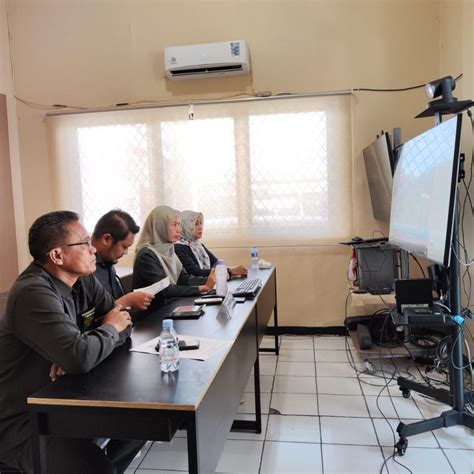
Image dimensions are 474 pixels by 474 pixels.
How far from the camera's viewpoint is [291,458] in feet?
6.16

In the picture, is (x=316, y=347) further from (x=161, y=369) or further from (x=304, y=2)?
(x=304, y=2)

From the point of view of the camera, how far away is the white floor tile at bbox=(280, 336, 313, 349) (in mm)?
3409

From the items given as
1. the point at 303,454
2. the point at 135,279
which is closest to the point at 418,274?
the point at 303,454

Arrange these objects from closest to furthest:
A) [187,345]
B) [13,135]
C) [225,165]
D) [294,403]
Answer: [187,345]
[294,403]
[225,165]
[13,135]

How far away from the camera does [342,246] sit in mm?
3605

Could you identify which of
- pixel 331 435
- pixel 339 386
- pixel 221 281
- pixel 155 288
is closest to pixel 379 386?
pixel 339 386

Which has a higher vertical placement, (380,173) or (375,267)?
(380,173)

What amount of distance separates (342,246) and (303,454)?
2057 millimetres

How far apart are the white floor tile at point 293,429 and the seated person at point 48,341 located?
38.0 inches

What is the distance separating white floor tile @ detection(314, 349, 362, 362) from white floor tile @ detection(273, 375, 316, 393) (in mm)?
386

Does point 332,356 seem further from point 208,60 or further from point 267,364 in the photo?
point 208,60

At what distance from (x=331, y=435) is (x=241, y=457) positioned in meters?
0.50

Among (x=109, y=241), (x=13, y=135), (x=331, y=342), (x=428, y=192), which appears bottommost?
(x=331, y=342)

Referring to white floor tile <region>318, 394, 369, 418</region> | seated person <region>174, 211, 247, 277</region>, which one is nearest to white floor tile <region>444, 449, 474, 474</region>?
white floor tile <region>318, 394, 369, 418</region>
